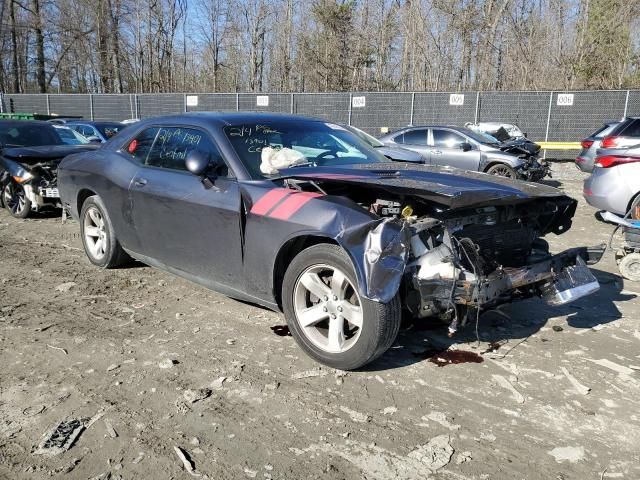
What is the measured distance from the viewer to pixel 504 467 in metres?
2.59

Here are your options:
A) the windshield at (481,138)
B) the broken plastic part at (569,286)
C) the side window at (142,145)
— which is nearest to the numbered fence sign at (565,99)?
the windshield at (481,138)

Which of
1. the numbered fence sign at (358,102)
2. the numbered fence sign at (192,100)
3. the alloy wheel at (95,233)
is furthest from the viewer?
the numbered fence sign at (192,100)

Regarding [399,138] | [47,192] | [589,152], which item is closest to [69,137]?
[47,192]

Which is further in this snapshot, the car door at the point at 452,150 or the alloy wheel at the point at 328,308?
the car door at the point at 452,150

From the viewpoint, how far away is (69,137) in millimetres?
10438

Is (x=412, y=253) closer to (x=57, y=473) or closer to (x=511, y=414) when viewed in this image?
(x=511, y=414)

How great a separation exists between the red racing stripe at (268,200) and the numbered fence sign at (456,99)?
18.6 metres

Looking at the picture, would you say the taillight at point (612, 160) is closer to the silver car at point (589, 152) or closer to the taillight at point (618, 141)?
the taillight at point (618, 141)

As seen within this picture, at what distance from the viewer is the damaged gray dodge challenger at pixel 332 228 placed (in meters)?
3.28

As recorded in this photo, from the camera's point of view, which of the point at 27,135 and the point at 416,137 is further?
the point at 416,137

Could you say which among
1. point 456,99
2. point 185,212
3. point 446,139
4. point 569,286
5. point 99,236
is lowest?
point 99,236

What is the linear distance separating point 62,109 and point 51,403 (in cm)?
2959

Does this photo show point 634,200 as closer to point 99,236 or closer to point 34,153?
point 99,236

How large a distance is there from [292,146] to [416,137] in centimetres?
964
